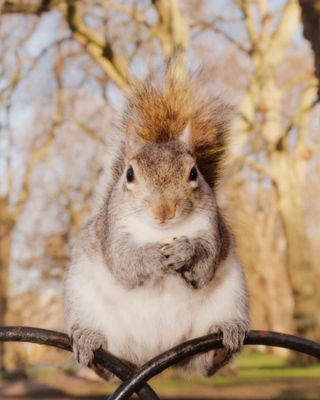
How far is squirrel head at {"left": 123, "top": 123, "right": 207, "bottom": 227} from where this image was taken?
3.61 ft

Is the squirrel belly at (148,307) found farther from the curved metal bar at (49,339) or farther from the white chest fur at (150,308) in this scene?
the curved metal bar at (49,339)

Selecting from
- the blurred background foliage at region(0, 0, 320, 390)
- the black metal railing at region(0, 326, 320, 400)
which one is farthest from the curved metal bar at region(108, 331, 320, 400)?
the blurred background foliage at region(0, 0, 320, 390)

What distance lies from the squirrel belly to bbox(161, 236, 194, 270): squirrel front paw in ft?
0.15

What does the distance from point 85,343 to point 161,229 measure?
0.22 meters

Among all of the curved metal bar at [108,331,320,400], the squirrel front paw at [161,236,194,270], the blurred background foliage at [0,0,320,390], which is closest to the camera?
the curved metal bar at [108,331,320,400]

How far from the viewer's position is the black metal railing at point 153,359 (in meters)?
0.88

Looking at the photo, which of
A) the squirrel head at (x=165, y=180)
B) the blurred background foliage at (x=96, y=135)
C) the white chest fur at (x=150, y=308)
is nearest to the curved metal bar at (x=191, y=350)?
the white chest fur at (x=150, y=308)

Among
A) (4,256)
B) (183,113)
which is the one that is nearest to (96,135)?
(4,256)

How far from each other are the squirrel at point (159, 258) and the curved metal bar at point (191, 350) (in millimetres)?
88

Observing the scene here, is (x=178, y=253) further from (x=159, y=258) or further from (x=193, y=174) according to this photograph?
(x=193, y=174)

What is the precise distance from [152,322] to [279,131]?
27.6 feet

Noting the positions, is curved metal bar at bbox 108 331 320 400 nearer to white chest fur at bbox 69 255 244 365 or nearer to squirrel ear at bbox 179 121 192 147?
white chest fur at bbox 69 255 244 365

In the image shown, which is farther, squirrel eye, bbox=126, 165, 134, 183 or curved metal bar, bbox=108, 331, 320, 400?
squirrel eye, bbox=126, 165, 134, 183

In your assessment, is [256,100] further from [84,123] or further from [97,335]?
[97,335]
